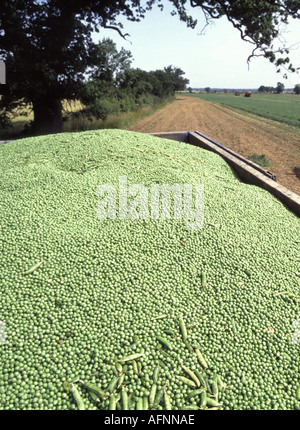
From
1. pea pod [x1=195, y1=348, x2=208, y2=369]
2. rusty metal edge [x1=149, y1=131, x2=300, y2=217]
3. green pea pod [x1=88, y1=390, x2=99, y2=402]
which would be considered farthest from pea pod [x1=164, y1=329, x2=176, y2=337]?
rusty metal edge [x1=149, y1=131, x2=300, y2=217]

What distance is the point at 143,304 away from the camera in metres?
1.83

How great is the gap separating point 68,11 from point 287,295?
36.2ft

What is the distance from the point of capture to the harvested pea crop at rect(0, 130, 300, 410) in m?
1.50

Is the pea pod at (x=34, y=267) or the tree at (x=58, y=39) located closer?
the pea pod at (x=34, y=267)

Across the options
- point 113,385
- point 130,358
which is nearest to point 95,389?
point 113,385

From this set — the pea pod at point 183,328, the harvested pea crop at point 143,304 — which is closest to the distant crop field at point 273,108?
the harvested pea crop at point 143,304

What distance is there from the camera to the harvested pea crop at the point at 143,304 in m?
1.50

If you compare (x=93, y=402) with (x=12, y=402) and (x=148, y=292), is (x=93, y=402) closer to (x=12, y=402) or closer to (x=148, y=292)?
(x=12, y=402)

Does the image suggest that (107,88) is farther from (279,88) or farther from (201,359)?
(279,88)

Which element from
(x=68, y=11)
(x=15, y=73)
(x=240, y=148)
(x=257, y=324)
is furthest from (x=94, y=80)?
(x=257, y=324)

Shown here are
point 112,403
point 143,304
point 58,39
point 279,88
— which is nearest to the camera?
point 112,403

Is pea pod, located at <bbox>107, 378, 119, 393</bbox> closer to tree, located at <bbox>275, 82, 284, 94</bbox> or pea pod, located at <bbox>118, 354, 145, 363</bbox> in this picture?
pea pod, located at <bbox>118, 354, 145, 363</bbox>

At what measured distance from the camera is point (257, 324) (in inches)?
71.4

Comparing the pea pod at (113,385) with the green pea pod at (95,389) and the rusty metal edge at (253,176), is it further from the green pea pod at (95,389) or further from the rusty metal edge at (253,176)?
the rusty metal edge at (253,176)
